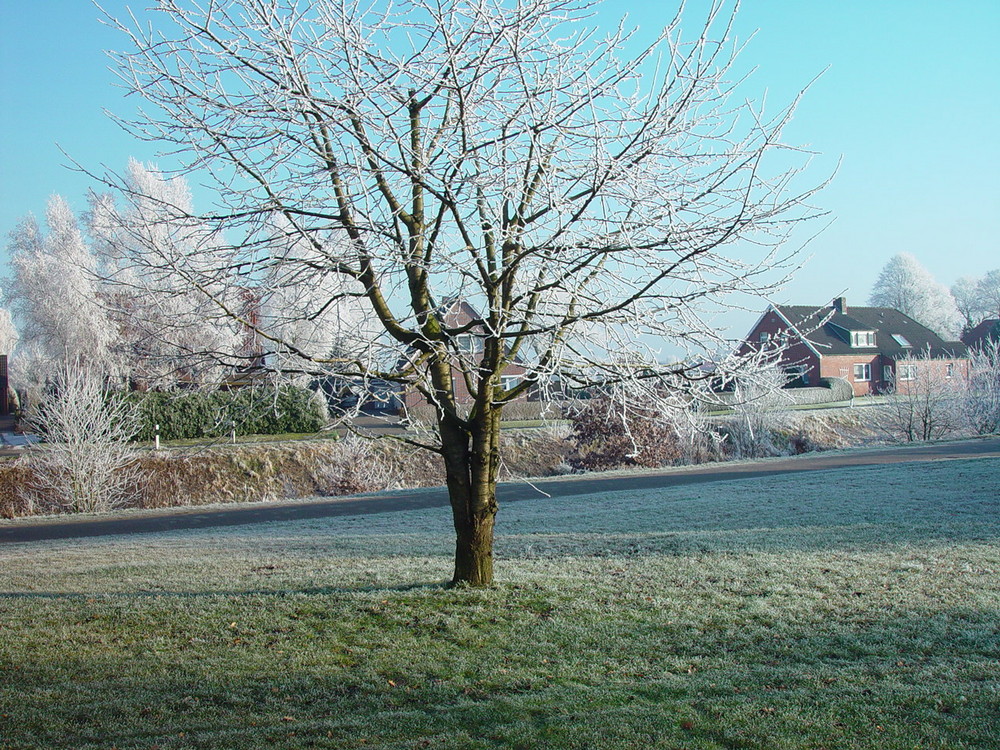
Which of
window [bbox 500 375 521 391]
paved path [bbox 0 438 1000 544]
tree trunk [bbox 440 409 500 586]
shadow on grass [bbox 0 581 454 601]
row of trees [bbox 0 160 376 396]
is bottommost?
paved path [bbox 0 438 1000 544]

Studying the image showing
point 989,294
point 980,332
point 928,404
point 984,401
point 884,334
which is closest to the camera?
point 928,404

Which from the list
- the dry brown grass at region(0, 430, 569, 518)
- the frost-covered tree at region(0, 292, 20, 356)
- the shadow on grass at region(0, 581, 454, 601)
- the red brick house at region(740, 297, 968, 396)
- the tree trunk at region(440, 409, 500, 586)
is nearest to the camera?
the tree trunk at region(440, 409, 500, 586)

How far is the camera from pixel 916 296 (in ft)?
240

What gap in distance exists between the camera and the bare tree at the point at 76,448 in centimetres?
1862

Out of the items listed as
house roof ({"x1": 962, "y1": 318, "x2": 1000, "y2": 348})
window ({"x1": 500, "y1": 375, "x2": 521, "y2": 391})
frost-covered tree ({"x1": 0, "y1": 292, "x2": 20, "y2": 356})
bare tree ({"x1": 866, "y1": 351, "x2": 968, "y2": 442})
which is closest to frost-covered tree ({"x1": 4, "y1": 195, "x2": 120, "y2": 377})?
window ({"x1": 500, "y1": 375, "x2": 521, "y2": 391})

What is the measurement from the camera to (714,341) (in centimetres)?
591

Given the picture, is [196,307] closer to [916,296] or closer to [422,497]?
[422,497]

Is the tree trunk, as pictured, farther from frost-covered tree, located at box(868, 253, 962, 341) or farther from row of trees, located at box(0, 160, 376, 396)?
frost-covered tree, located at box(868, 253, 962, 341)

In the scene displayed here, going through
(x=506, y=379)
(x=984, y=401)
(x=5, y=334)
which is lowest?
(x=984, y=401)

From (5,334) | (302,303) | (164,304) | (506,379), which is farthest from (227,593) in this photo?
(5,334)

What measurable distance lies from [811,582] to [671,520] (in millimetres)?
4740

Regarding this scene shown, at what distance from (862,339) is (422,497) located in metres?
43.5

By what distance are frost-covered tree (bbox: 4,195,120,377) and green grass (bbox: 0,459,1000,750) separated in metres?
23.5

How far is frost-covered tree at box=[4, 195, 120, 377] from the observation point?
103 ft
